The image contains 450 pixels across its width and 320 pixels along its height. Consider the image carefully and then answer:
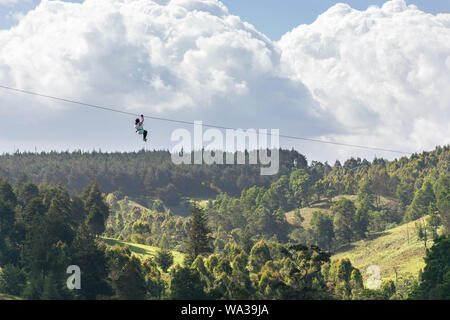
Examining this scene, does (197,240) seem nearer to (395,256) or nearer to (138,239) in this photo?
(138,239)

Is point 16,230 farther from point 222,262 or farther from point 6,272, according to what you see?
point 222,262

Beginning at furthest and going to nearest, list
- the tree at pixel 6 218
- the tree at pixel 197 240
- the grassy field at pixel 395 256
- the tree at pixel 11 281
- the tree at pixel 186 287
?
the grassy field at pixel 395 256, the tree at pixel 197 240, the tree at pixel 6 218, the tree at pixel 11 281, the tree at pixel 186 287

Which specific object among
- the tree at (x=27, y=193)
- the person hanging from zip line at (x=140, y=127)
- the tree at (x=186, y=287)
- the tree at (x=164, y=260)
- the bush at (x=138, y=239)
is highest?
the tree at (x=27, y=193)

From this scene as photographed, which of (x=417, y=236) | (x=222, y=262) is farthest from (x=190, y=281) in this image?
(x=417, y=236)

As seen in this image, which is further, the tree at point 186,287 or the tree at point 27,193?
the tree at point 27,193

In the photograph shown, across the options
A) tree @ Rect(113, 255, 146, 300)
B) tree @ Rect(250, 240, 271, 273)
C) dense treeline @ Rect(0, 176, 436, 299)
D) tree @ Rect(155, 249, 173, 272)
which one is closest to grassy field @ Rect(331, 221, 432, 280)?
tree @ Rect(250, 240, 271, 273)

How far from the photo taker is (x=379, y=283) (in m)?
137

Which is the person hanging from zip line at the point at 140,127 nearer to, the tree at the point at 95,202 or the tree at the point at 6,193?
the tree at the point at 6,193

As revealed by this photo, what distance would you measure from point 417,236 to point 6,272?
5314 inches

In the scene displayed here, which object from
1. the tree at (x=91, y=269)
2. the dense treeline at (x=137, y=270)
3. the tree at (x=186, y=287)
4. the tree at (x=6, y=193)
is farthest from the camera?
the tree at (x=6, y=193)

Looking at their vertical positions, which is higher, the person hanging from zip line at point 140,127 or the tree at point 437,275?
the person hanging from zip line at point 140,127

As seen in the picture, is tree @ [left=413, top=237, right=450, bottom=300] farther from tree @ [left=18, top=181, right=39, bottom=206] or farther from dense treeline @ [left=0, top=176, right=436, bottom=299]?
tree @ [left=18, top=181, right=39, bottom=206]

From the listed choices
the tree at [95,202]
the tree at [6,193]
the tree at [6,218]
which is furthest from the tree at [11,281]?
the tree at [95,202]
